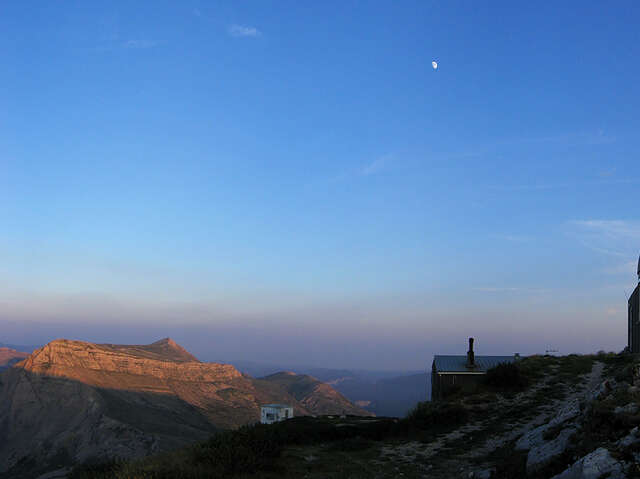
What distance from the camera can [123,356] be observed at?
153 metres

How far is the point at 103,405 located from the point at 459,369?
98.1 meters

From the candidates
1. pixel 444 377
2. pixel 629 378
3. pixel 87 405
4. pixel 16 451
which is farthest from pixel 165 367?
pixel 629 378

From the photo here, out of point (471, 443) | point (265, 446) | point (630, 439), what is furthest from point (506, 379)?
point (630, 439)

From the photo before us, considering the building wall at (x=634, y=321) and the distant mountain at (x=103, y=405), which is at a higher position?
Answer: the building wall at (x=634, y=321)

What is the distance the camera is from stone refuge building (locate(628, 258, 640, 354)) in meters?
35.9

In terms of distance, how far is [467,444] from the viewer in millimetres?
18688

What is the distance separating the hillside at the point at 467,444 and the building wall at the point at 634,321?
33.1 feet

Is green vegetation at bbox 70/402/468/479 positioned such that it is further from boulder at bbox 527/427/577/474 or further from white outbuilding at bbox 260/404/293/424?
white outbuilding at bbox 260/404/293/424

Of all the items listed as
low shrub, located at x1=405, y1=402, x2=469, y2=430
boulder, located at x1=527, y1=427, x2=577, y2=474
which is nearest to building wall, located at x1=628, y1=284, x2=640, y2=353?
low shrub, located at x1=405, y1=402, x2=469, y2=430

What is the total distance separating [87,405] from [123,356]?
41.5m

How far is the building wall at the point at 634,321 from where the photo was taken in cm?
3594

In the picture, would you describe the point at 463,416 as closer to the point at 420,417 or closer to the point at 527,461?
the point at 420,417

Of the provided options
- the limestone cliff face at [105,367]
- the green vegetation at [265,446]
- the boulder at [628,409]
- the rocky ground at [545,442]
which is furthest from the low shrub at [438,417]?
the limestone cliff face at [105,367]

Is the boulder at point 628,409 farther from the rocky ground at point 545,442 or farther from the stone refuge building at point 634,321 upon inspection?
the stone refuge building at point 634,321
